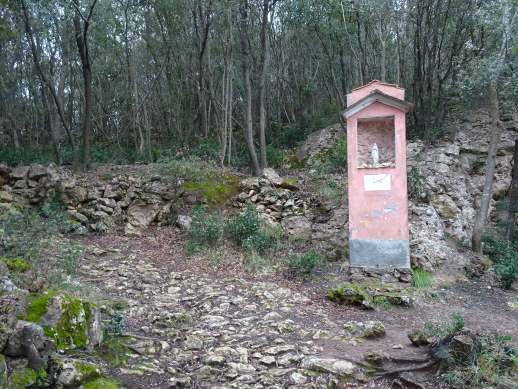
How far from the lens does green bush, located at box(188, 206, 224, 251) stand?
9078mm

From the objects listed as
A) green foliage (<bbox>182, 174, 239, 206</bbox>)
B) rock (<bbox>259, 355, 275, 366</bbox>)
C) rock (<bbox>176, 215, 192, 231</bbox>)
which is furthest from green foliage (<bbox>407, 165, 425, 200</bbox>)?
rock (<bbox>259, 355, 275, 366</bbox>)

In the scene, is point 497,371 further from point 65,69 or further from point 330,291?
point 65,69

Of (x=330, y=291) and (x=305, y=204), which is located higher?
(x=305, y=204)

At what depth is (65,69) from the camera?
50.2 feet

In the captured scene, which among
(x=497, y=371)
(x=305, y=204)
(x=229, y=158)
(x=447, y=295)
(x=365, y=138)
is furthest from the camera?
(x=229, y=158)

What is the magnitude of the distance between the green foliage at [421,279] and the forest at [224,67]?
512cm

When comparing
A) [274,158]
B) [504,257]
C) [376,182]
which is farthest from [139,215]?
[504,257]

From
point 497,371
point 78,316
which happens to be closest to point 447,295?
point 497,371

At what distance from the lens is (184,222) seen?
1007 centimetres

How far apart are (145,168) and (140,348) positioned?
7.96 m

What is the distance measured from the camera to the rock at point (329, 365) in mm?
4418

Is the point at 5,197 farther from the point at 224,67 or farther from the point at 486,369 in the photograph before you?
the point at 486,369

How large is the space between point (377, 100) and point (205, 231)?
4.71 meters

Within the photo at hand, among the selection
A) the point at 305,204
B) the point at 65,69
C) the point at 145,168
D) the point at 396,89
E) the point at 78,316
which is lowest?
the point at 78,316
